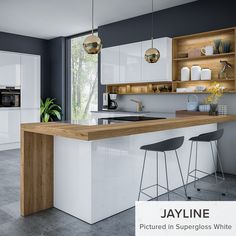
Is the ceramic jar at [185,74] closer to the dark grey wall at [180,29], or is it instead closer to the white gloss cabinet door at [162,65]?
the white gloss cabinet door at [162,65]

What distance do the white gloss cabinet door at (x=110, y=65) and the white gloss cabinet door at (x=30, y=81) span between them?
1973 mm

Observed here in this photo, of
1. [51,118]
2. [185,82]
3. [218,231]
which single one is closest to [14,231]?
[218,231]

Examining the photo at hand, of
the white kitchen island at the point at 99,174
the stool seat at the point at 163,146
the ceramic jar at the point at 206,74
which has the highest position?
the ceramic jar at the point at 206,74

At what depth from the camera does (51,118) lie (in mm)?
7711

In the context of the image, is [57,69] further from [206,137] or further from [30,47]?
[206,137]

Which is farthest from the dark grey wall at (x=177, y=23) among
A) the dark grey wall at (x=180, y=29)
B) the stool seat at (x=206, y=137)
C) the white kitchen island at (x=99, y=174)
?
the white kitchen island at (x=99, y=174)

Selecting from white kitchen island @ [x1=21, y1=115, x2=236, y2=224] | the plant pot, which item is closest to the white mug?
the plant pot

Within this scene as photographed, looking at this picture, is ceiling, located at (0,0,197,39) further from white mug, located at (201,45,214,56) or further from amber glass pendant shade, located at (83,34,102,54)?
amber glass pendant shade, located at (83,34,102,54)

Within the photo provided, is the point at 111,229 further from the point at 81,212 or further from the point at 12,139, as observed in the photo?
the point at 12,139

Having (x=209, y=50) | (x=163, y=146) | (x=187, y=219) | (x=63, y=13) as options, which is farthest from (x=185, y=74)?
(x=187, y=219)

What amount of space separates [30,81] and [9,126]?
1197mm

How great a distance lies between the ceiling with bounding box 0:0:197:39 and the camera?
16.0 ft

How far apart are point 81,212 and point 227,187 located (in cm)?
210

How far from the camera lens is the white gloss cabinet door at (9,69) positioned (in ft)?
20.9
